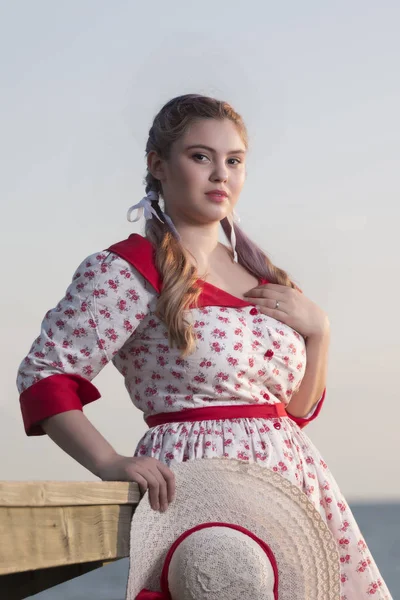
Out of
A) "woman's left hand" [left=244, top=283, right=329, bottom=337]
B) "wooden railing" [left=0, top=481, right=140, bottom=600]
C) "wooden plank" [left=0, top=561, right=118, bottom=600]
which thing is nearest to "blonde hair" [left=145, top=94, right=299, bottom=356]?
"woman's left hand" [left=244, top=283, right=329, bottom=337]

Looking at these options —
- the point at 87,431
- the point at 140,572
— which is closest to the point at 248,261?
the point at 87,431

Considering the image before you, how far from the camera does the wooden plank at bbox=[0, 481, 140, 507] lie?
5.23ft

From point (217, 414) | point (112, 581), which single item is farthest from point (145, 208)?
point (112, 581)

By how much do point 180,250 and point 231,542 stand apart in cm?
71

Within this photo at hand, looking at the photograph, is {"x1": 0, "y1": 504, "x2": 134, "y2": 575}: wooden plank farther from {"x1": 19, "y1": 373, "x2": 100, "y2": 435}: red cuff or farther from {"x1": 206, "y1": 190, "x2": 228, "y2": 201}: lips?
{"x1": 206, "y1": 190, "x2": 228, "y2": 201}: lips

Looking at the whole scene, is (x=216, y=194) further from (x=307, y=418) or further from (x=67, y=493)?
(x=67, y=493)

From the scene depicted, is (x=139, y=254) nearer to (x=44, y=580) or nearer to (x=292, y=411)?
(x=292, y=411)

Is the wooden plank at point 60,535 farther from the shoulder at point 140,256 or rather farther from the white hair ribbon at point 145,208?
the white hair ribbon at point 145,208

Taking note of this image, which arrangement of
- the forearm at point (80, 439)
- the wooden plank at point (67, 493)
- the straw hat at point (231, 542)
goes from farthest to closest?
the forearm at point (80, 439) < the straw hat at point (231, 542) < the wooden plank at point (67, 493)

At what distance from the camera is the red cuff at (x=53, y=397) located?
2.02m

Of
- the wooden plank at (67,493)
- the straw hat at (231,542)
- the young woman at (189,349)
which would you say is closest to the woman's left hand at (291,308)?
the young woman at (189,349)

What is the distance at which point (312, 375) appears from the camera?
241 cm

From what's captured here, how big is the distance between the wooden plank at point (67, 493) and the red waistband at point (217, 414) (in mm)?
278

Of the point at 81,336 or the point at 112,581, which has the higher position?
the point at 81,336
